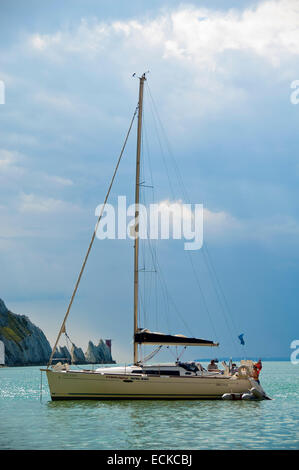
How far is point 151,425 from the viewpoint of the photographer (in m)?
25.6

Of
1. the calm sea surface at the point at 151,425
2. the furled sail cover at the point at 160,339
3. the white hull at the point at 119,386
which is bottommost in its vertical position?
the calm sea surface at the point at 151,425

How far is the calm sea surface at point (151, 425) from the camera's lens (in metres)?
21.3

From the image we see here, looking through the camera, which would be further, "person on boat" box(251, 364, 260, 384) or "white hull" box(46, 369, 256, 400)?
"person on boat" box(251, 364, 260, 384)

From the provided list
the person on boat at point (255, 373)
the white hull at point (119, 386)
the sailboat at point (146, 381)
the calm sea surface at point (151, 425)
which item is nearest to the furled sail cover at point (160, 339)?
the sailboat at point (146, 381)

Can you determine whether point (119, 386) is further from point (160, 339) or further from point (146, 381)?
point (160, 339)

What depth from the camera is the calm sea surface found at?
69.9 ft

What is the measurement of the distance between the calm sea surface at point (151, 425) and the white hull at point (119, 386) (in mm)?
503

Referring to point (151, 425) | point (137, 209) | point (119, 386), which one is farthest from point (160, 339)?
point (151, 425)

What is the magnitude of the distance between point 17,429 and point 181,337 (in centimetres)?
1356

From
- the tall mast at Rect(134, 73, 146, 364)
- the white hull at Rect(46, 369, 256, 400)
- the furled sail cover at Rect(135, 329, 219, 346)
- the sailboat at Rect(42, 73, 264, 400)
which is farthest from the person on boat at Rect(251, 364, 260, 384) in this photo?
the tall mast at Rect(134, 73, 146, 364)

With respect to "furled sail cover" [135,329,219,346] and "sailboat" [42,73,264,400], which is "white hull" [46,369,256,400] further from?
"furled sail cover" [135,329,219,346]

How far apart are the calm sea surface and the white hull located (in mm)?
503

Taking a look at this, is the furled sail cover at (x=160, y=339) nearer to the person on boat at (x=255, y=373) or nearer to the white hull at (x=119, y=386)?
the white hull at (x=119, y=386)

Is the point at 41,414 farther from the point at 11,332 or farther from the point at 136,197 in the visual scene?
the point at 11,332
